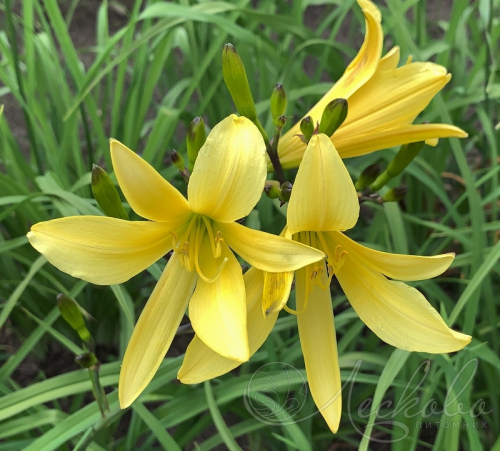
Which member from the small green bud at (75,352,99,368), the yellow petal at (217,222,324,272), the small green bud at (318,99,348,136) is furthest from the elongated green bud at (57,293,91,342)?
the small green bud at (318,99,348,136)

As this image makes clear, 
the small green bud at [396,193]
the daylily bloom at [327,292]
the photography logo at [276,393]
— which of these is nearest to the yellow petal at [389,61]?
the small green bud at [396,193]

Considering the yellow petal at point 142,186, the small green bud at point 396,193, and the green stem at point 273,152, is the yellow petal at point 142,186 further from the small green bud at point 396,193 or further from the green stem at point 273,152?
the small green bud at point 396,193

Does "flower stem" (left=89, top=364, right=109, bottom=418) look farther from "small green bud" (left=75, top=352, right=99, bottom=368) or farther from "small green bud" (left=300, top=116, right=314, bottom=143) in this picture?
"small green bud" (left=300, top=116, right=314, bottom=143)

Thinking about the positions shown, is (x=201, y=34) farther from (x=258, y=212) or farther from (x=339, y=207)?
(x=339, y=207)

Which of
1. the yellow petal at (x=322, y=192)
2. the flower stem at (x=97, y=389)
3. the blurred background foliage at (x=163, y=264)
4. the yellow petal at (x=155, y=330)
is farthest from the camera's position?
the blurred background foliage at (x=163, y=264)

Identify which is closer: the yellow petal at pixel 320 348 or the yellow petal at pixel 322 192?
the yellow petal at pixel 322 192

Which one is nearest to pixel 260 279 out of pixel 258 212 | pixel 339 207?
pixel 339 207
